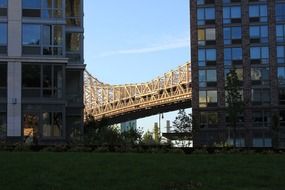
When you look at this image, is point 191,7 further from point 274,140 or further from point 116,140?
point 116,140

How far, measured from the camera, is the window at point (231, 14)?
92125mm

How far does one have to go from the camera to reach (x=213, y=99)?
91.2m

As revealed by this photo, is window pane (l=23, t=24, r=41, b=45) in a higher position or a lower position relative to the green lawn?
higher

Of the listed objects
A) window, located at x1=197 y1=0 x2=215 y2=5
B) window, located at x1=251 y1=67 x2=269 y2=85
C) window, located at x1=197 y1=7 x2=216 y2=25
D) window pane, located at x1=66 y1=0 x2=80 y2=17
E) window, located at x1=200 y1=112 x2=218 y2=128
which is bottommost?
window, located at x1=200 y1=112 x2=218 y2=128

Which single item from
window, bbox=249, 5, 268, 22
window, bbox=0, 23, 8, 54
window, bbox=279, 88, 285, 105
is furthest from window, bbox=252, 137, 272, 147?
window, bbox=0, 23, 8, 54

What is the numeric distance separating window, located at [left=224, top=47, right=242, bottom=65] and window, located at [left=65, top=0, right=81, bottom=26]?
45.9 meters

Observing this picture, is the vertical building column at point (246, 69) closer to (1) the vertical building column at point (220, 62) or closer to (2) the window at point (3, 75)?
(1) the vertical building column at point (220, 62)

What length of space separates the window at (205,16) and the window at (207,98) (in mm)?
10772

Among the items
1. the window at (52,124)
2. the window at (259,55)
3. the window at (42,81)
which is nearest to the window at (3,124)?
the window at (42,81)

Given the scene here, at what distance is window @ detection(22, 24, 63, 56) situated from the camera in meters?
44.2

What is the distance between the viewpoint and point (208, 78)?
92.1 metres

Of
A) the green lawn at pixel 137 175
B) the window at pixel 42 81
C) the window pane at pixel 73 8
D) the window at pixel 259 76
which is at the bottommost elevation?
the green lawn at pixel 137 175

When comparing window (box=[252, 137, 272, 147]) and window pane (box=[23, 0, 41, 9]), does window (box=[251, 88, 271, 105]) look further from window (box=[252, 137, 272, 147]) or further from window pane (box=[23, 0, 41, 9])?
window pane (box=[23, 0, 41, 9])

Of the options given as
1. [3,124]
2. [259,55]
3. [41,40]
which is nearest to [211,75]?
[259,55]
